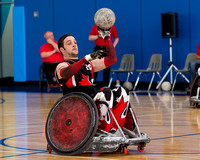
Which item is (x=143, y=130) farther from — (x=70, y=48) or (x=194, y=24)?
(x=194, y=24)

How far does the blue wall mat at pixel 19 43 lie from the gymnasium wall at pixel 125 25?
0.10m

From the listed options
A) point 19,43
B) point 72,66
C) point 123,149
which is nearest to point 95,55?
point 72,66

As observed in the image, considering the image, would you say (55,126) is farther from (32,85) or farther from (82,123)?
(32,85)

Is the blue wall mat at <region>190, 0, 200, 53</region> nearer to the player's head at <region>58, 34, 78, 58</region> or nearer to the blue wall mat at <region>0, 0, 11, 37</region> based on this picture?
the blue wall mat at <region>0, 0, 11, 37</region>

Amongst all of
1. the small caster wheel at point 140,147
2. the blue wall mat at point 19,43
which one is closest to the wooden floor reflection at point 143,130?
the small caster wheel at point 140,147

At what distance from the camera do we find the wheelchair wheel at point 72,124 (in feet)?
14.9

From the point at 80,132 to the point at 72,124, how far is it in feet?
0.41

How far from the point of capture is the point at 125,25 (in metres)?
Result: 15.3

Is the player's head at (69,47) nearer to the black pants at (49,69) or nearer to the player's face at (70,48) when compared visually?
the player's face at (70,48)

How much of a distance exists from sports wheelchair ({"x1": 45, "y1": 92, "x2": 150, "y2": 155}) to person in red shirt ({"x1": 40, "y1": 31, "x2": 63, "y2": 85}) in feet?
29.5

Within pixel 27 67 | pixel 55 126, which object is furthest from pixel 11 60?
pixel 55 126

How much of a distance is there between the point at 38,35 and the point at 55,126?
41.2 ft

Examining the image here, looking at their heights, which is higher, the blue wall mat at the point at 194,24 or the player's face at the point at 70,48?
the blue wall mat at the point at 194,24

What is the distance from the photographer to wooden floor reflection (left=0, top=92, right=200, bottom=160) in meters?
4.73
